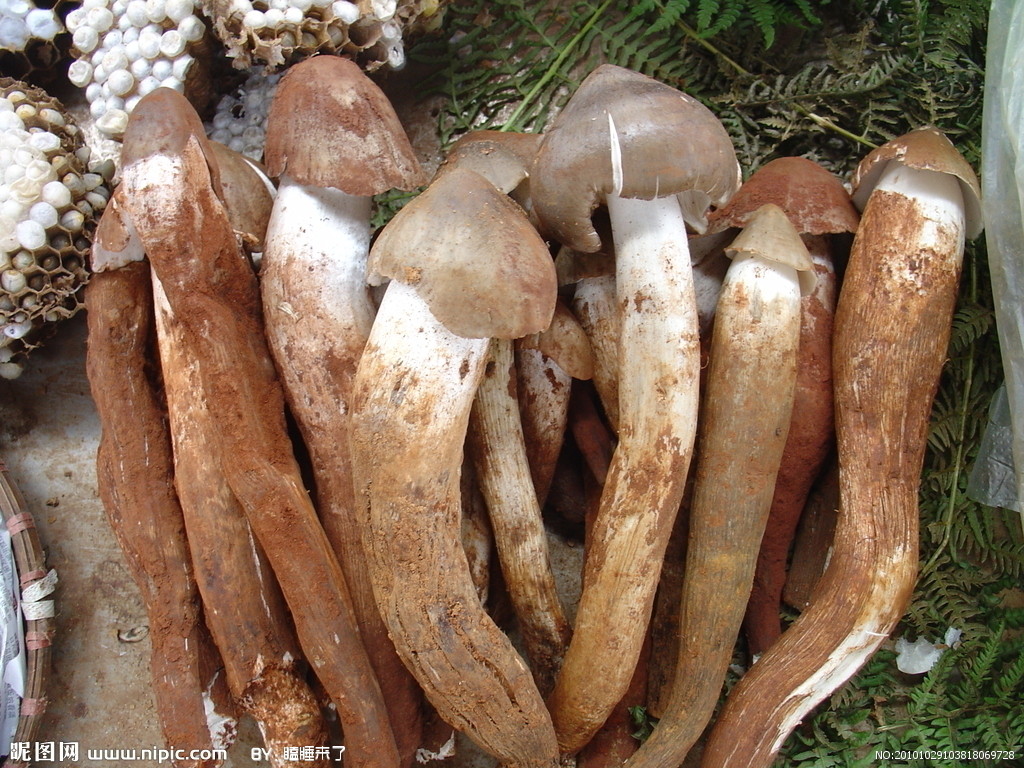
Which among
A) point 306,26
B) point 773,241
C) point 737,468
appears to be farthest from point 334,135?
point 737,468

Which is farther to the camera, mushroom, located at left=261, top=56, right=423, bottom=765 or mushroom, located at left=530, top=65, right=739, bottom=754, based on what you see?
mushroom, located at left=261, top=56, right=423, bottom=765

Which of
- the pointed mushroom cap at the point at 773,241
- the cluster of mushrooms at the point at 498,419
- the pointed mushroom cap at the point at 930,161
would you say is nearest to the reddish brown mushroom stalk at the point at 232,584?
the cluster of mushrooms at the point at 498,419

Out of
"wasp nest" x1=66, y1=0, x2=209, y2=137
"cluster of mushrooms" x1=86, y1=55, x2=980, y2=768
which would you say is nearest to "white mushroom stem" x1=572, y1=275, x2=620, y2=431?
"cluster of mushrooms" x1=86, y1=55, x2=980, y2=768

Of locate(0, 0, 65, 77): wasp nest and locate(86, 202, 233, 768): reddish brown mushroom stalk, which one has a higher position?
locate(0, 0, 65, 77): wasp nest

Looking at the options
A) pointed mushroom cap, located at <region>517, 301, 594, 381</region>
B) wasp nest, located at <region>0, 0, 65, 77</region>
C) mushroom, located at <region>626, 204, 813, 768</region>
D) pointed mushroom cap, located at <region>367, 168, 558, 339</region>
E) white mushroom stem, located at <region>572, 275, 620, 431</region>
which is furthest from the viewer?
wasp nest, located at <region>0, 0, 65, 77</region>

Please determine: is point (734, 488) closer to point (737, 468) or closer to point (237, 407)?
point (737, 468)

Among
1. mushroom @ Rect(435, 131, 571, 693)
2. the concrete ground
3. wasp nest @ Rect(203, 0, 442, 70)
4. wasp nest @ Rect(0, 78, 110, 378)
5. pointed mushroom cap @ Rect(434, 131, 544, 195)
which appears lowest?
the concrete ground

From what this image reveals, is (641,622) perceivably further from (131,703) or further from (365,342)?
(131,703)

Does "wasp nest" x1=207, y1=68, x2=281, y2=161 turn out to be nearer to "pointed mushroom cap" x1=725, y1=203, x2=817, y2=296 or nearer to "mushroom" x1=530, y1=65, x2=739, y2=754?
"mushroom" x1=530, y1=65, x2=739, y2=754
